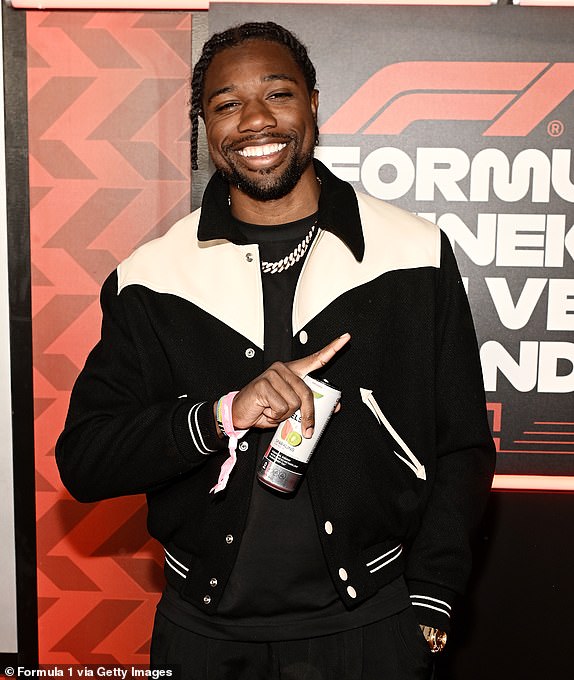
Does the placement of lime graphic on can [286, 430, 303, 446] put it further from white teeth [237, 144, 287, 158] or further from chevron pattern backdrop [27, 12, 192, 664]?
chevron pattern backdrop [27, 12, 192, 664]

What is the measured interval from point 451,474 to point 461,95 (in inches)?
49.3

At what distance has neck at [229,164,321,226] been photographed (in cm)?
178

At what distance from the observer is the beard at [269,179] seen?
172cm

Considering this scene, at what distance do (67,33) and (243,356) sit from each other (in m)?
1.38

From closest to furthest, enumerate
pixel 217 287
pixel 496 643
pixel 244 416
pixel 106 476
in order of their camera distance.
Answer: pixel 244 416 → pixel 106 476 → pixel 217 287 → pixel 496 643

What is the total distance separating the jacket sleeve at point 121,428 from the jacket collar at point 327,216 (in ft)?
0.83

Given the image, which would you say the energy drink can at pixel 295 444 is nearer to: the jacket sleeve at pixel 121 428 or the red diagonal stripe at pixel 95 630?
the jacket sleeve at pixel 121 428

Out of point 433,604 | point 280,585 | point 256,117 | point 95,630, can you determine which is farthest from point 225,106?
point 95,630

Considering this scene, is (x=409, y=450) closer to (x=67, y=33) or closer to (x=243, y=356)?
(x=243, y=356)

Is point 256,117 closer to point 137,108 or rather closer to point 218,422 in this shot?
point 218,422

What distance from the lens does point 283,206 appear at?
69.9 inches

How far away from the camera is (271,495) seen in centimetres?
162

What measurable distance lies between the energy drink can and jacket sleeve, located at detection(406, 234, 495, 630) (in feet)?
1.07

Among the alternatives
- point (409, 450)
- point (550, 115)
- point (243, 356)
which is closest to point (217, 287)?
point (243, 356)
